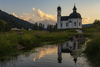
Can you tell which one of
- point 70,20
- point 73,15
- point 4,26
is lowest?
point 4,26

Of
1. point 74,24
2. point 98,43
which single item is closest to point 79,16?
point 74,24

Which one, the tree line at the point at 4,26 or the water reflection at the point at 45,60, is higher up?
the tree line at the point at 4,26

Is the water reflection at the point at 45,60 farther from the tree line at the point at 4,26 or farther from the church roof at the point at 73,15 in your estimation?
the tree line at the point at 4,26

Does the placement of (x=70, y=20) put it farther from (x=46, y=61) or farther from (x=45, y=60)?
(x=46, y=61)

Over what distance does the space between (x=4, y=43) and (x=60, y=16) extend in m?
84.6

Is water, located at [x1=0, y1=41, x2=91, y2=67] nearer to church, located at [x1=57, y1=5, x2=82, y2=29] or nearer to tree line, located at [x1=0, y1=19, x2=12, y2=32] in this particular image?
church, located at [x1=57, y1=5, x2=82, y2=29]

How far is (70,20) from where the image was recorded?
91.8 metres

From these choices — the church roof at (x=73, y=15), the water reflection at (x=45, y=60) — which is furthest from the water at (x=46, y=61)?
the church roof at (x=73, y=15)

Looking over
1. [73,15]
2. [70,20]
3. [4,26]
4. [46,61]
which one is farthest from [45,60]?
[4,26]

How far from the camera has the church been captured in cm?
Result: 8969

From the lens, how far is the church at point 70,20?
89688 mm

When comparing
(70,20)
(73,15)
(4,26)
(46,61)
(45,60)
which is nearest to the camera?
(46,61)

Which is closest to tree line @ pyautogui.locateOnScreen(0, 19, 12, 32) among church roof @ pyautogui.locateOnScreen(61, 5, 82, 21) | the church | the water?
the church

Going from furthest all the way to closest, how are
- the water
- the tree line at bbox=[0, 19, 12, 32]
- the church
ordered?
1. the tree line at bbox=[0, 19, 12, 32]
2. the church
3. the water
